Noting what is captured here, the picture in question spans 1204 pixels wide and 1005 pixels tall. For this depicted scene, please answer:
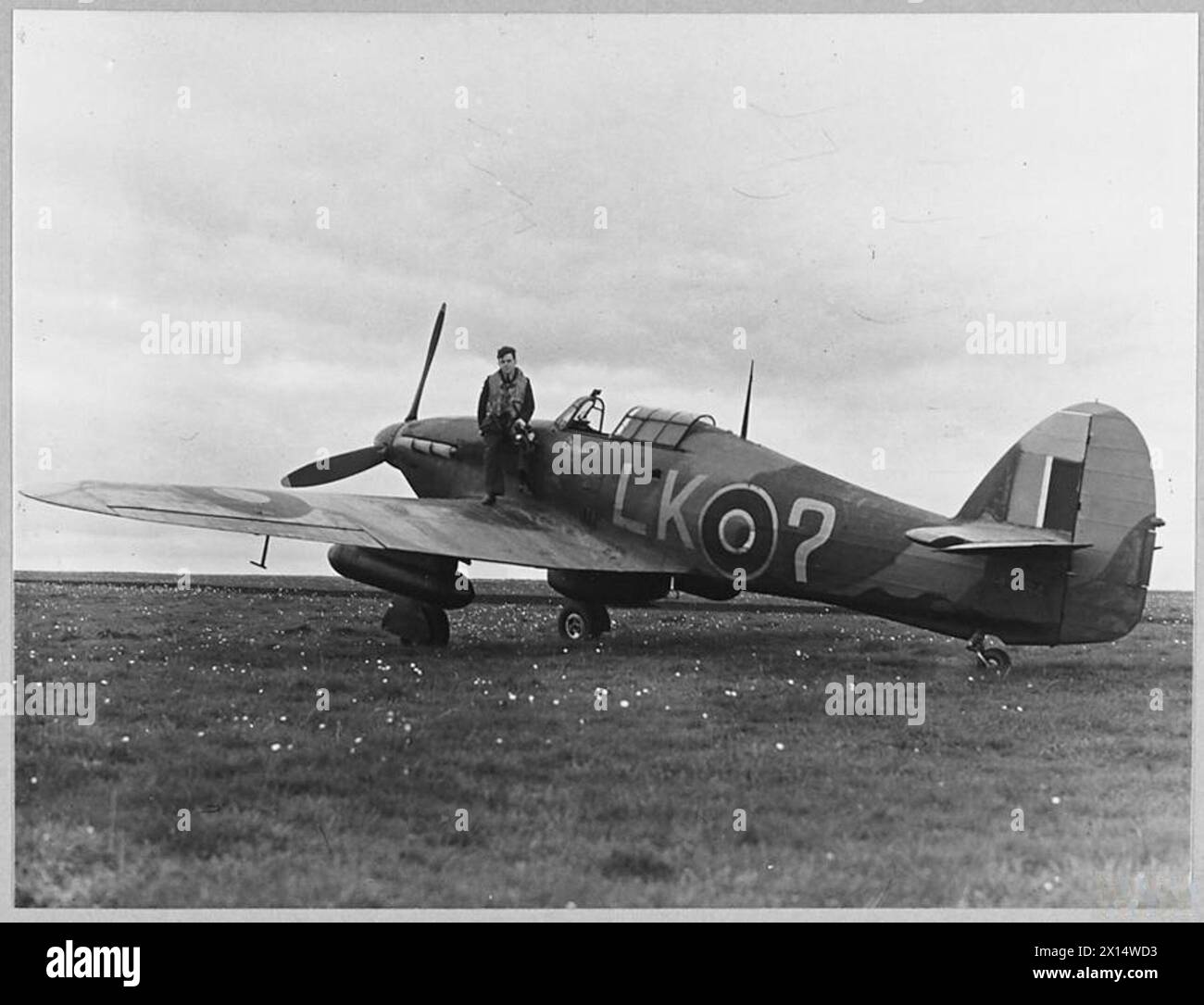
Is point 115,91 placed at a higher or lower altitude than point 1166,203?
higher

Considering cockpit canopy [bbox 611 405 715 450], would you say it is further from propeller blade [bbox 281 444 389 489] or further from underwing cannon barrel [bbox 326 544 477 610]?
propeller blade [bbox 281 444 389 489]

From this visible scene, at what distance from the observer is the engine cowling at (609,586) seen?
9.48 meters

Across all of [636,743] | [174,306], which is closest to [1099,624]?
[636,743]

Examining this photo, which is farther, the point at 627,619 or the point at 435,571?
the point at 627,619

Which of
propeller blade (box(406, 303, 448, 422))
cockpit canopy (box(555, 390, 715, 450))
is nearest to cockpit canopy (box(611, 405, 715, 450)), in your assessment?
cockpit canopy (box(555, 390, 715, 450))

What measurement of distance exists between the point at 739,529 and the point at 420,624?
2860mm

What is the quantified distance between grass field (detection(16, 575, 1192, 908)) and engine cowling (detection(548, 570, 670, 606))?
1.77m

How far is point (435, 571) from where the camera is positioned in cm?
888

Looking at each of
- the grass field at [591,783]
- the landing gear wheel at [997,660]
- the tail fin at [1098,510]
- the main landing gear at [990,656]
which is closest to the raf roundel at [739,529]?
the grass field at [591,783]

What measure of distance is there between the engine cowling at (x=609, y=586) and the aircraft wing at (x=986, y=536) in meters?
2.68

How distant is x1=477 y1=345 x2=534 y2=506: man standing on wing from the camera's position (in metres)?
8.42

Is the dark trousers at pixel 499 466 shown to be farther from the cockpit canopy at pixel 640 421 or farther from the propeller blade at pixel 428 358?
the propeller blade at pixel 428 358

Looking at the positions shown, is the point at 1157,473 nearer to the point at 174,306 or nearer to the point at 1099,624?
the point at 1099,624

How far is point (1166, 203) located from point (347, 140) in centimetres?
541
